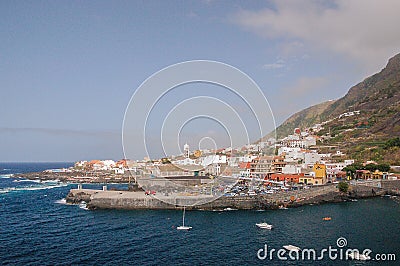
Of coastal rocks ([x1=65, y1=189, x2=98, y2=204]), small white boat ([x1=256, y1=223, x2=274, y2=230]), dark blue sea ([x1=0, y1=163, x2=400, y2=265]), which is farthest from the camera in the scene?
coastal rocks ([x1=65, y1=189, x2=98, y2=204])

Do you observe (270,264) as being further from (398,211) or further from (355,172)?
(355,172)

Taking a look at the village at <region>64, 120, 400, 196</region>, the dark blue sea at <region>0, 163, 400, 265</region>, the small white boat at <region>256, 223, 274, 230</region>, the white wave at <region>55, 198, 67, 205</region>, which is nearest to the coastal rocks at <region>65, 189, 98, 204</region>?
the white wave at <region>55, 198, 67, 205</region>

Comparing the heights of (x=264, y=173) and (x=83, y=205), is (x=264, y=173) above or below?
above

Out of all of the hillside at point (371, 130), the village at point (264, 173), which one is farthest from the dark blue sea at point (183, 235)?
the hillside at point (371, 130)

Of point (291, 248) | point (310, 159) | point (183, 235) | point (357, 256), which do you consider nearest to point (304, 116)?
point (310, 159)

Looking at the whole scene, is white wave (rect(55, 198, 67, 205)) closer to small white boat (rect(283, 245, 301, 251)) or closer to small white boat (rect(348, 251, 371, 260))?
small white boat (rect(283, 245, 301, 251))

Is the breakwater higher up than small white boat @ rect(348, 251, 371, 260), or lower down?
higher up

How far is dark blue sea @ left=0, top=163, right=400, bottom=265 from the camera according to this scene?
15.7m

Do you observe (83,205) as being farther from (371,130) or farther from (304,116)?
(304,116)

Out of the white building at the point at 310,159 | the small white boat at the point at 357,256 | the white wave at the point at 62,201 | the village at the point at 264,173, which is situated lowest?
the small white boat at the point at 357,256

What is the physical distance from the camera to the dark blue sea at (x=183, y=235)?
15.7 m

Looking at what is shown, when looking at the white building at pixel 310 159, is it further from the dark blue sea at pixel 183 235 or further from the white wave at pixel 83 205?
the white wave at pixel 83 205

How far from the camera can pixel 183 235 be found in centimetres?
1952

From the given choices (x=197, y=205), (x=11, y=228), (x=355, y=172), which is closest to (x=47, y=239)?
(x=11, y=228)
